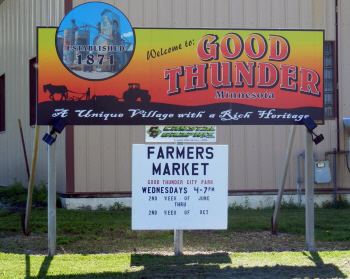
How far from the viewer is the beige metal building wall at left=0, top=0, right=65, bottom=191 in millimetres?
12336

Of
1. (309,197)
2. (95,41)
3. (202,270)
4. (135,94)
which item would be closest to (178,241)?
(202,270)

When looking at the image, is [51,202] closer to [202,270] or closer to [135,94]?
[135,94]

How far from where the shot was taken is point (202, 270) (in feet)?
20.8

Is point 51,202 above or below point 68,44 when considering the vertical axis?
below

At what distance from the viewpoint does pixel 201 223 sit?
7.17 metres

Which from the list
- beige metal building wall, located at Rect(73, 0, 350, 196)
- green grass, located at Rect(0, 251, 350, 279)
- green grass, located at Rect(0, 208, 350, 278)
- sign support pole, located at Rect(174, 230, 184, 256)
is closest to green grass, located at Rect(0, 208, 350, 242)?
green grass, located at Rect(0, 208, 350, 278)

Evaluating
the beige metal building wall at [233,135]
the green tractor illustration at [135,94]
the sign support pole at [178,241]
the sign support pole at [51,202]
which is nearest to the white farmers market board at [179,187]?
the sign support pole at [178,241]

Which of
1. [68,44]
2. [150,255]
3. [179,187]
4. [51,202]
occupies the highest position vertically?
[68,44]

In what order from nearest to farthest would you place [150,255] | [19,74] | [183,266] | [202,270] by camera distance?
[202,270] < [183,266] < [150,255] < [19,74]

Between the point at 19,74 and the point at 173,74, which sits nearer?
the point at 173,74

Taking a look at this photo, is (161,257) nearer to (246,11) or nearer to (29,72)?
(246,11)

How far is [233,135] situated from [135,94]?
15.9 ft

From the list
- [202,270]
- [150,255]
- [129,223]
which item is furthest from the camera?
[129,223]

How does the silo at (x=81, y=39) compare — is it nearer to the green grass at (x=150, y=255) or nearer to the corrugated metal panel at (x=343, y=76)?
the green grass at (x=150, y=255)
